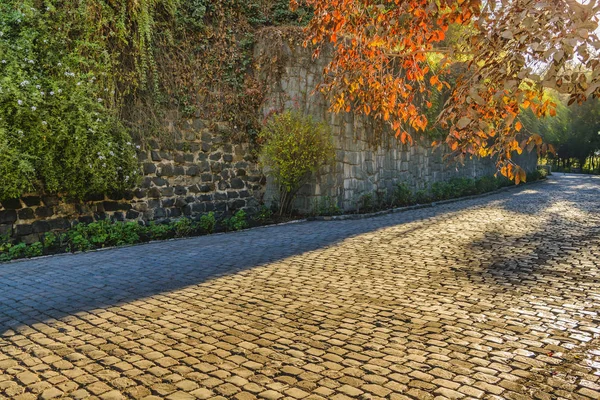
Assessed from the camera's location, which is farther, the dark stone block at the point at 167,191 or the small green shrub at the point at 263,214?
the small green shrub at the point at 263,214

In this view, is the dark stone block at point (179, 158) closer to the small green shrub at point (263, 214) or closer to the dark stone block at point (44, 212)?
the small green shrub at point (263, 214)

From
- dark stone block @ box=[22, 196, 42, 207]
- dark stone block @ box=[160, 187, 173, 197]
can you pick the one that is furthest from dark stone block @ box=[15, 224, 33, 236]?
dark stone block @ box=[160, 187, 173, 197]

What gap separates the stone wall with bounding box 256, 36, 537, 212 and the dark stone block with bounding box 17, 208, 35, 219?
501cm

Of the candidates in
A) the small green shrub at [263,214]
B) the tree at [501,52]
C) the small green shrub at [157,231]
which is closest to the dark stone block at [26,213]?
the small green shrub at [157,231]

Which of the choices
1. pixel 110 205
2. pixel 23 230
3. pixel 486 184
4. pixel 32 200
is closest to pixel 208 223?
pixel 110 205

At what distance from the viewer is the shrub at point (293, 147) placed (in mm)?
10601

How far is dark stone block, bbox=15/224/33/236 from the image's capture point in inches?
311

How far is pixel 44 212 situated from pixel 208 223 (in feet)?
9.49

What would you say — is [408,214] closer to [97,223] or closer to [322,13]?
[97,223]

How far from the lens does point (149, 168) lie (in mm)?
9648

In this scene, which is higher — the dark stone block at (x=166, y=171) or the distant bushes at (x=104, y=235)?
the dark stone block at (x=166, y=171)

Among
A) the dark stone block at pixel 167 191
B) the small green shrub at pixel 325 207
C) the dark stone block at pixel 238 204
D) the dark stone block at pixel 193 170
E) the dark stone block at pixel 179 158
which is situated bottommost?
the small green shrub at pixel 325 207

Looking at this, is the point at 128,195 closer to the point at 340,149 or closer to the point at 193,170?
the point at 193,170

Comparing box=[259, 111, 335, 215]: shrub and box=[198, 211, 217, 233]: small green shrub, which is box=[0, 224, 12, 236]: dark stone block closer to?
box=[198, 211, 217, 233]: small green shrub
